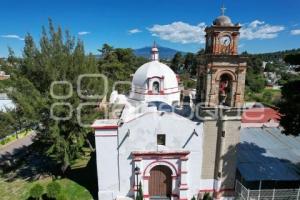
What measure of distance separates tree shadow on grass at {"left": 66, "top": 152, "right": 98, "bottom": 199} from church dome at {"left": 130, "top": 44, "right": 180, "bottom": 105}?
6.48 metres

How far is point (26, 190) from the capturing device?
16.3 m

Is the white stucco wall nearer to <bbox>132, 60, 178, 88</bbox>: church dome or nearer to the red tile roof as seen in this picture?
<bbox>132, 60, 178, 88</bbox>: church dome

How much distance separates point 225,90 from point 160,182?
6565 mm

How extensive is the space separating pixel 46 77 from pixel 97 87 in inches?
132

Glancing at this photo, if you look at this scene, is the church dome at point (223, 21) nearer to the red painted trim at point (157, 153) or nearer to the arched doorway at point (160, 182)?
the red painted trim at point (157, 153)

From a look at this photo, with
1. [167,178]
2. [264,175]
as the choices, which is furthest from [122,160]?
[264,175]

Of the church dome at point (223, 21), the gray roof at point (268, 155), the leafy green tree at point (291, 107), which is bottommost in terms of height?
the gray roof at point (268, 155)

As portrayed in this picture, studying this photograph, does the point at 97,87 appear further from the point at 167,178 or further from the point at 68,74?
the point at 167,178

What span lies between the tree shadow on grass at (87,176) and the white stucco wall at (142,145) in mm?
1752

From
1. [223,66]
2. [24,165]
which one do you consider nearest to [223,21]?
[223,66]

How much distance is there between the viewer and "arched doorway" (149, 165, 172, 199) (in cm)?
1445

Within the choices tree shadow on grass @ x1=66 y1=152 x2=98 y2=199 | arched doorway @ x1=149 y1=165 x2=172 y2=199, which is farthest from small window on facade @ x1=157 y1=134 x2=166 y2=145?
tree shadow on grass @ x1=66 y1=152 x2=98 y2=199

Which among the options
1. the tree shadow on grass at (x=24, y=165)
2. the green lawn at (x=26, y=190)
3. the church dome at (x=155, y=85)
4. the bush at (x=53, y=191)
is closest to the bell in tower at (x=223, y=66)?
the church dome at (x=155, y=85)

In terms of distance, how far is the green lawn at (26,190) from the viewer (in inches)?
596
